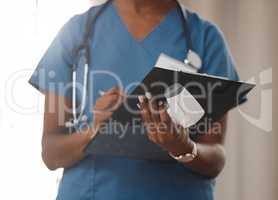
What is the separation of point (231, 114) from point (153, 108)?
63 cm

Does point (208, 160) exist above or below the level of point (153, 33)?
below

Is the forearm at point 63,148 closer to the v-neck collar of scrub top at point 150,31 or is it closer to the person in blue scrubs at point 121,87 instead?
the person in blue scrubs at point 121,87

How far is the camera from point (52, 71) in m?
0.85

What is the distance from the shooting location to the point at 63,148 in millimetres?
792

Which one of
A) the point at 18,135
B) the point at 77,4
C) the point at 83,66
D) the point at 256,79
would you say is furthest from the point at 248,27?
the point at 18,135

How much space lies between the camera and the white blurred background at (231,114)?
1.13 m

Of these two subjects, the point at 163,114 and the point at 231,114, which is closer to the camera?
the point at 163,114

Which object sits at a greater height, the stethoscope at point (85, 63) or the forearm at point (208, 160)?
the stethoscope at point (85, 63)

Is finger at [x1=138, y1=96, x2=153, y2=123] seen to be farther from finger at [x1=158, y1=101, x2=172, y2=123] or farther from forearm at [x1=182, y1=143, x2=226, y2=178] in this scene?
forearm at [x1=182, y1=143, x2=226, y2=178]

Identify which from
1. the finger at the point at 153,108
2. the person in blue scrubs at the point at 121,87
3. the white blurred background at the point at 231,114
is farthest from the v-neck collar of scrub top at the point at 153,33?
the white blurred background at the point at 231,114

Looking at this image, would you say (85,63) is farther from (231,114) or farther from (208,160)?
(231,114)

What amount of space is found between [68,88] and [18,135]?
0.39 meters

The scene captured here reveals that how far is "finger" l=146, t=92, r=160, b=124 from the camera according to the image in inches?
25.7

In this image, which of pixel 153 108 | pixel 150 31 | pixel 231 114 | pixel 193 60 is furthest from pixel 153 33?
pixel 231 114
